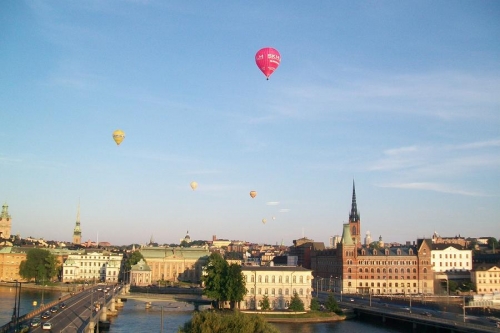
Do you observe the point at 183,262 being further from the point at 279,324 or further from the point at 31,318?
the point at 31,318

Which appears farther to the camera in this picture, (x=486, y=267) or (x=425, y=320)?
(x=486, y=267)

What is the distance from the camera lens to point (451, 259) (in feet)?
416

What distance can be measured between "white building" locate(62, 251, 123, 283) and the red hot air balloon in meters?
101

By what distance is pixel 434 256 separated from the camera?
126875mm

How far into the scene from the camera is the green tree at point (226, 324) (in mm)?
38844

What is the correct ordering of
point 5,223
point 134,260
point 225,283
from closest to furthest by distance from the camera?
1. point 225,283
2. point 134,260
3. point 5,223

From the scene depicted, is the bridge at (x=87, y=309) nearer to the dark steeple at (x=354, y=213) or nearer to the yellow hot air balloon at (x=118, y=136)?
the yellow hot air balloon at (x=118, y=136)

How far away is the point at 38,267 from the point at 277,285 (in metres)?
64.4

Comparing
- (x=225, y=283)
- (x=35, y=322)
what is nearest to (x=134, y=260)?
(x=225, y=283)

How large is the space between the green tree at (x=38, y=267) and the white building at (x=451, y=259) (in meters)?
80.6

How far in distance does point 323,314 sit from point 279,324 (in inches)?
351

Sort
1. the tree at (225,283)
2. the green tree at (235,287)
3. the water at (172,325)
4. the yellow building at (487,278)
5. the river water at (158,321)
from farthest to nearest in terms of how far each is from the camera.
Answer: the yellow building at (487,278)
the tree at (225,283)
the green tree at (235,287)
the river water at (158,321)
the water at (172,325)

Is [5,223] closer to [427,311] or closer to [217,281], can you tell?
[217,281]

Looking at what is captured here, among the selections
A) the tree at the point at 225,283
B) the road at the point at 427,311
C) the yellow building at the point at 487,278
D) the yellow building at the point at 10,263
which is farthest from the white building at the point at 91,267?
the yellow building at the point at 487,278
